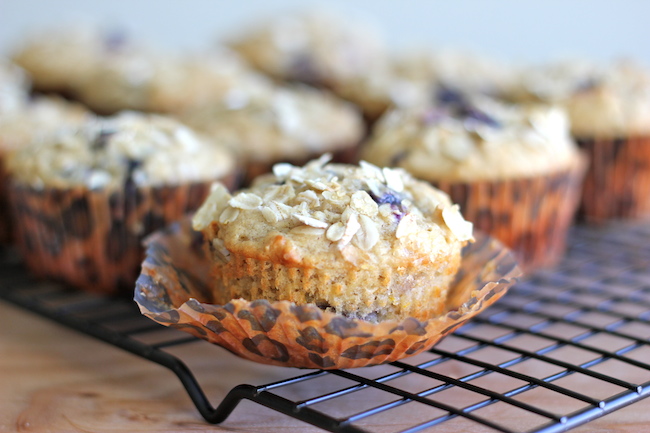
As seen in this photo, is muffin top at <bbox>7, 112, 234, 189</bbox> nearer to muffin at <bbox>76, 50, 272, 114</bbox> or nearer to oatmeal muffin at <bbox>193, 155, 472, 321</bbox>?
oatmeal muffin at <bbox>193, 155, 472, 321</bbox>

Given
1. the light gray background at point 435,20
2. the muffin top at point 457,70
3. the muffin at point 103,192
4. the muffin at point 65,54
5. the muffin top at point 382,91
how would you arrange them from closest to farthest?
1. the muffin at point 103,192
2. the muffin top at point 382,91
3. the muffin top at point 457,70
4. the muffin at point 65,54
5. the light gray background at point 435,20

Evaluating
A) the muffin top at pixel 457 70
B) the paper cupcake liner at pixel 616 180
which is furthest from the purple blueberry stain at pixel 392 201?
the muffin top at pixel 457 70

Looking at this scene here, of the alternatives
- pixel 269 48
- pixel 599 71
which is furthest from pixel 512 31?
pixel 599 71

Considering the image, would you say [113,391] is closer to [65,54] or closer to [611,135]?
[611,135]

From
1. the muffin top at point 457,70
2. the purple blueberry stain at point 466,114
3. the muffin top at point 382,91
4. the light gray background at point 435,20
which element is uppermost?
the light gray background at point 435,20

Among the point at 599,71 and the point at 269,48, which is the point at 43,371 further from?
the point at 269,48

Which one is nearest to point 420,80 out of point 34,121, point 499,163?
point 499,163

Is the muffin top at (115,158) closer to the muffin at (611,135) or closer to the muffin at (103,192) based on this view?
the muffin at (103,192)
